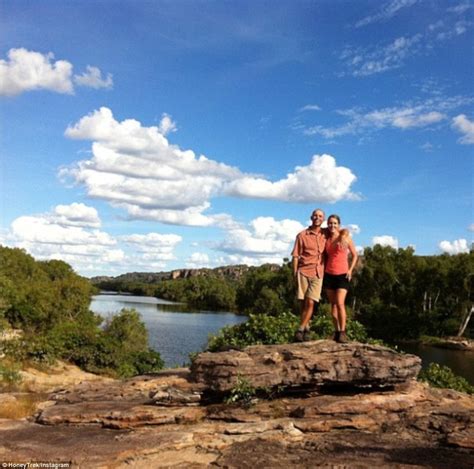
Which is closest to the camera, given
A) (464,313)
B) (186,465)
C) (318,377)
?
(186,465)

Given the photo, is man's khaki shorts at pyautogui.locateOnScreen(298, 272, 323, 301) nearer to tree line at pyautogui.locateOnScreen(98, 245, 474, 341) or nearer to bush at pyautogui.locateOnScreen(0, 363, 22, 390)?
bush at pyautogui.locateOnScreen(0, 363, 22, 390)

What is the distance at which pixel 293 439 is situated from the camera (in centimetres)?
A: 859

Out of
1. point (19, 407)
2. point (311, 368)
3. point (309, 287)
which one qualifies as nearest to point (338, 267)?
point (309, 287)

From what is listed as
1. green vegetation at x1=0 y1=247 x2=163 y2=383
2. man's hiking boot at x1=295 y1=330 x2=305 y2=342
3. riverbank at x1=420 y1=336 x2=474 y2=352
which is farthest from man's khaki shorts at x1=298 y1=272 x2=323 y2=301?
riverbank at x1=420 y1=336 x2=474 y2=352

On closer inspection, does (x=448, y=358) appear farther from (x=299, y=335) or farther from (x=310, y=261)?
(x=310, y=261)

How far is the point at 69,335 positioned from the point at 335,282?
2542 cm

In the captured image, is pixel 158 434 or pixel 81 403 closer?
pixel 158 434

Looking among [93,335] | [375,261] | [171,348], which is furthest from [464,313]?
[93,335]

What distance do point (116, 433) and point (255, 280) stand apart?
10172cm

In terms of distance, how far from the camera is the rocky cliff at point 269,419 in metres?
7.98

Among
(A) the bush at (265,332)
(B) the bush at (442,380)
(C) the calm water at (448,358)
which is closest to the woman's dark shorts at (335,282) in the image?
(A) the bush at (265,332)

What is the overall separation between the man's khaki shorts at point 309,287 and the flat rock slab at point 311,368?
102 cm

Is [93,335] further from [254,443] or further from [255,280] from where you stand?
[255,280]

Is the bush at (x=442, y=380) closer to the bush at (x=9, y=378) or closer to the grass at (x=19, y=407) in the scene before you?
the grass at (x=19, y=407)
